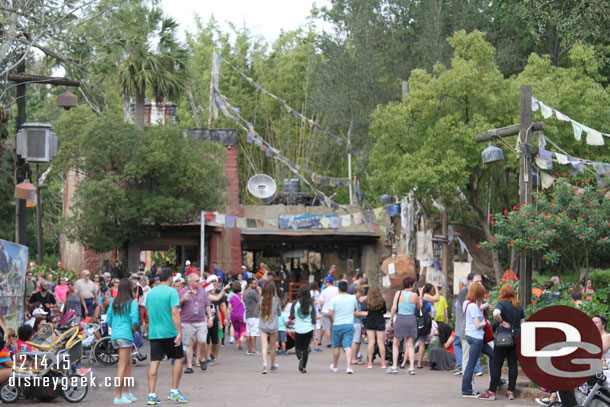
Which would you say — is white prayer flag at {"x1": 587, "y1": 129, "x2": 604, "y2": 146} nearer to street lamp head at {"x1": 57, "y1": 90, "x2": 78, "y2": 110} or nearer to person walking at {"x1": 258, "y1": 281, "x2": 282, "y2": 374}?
person walking at {"x1": 258, "y1": 281, "x2": 282, "y2": 374}

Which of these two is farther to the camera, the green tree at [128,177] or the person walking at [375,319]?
the green tree at [128,177]

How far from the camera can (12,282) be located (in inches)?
578

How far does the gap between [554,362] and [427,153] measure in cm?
1750

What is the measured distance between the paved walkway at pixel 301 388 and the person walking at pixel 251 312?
1829mm

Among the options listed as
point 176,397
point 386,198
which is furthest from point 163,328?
point 386,198

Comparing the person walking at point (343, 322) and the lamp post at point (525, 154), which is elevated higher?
the lamp post at point (525, 154)

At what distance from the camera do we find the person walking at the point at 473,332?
12387 mm

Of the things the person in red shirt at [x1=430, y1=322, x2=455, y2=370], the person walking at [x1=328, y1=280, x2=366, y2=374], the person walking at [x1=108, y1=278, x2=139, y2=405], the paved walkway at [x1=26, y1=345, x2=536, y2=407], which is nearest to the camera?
the person walking at [x1=108, y1=278, x2=139, y2=405]

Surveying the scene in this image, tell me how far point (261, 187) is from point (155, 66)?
9036 mm

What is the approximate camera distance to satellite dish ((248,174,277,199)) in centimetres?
3847

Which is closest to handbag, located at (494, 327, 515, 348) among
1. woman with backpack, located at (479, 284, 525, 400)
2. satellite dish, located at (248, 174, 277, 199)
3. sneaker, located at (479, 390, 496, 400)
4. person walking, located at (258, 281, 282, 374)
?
woman with backpack, located at (479, 284, 525, 400)

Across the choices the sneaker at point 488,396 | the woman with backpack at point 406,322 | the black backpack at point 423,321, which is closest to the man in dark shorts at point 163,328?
the sneaker at point 488,396

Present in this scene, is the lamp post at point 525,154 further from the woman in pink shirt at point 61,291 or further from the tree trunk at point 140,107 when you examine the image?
the tree trunk at point 140,107

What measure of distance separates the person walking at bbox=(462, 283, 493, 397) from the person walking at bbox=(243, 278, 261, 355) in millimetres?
6668
